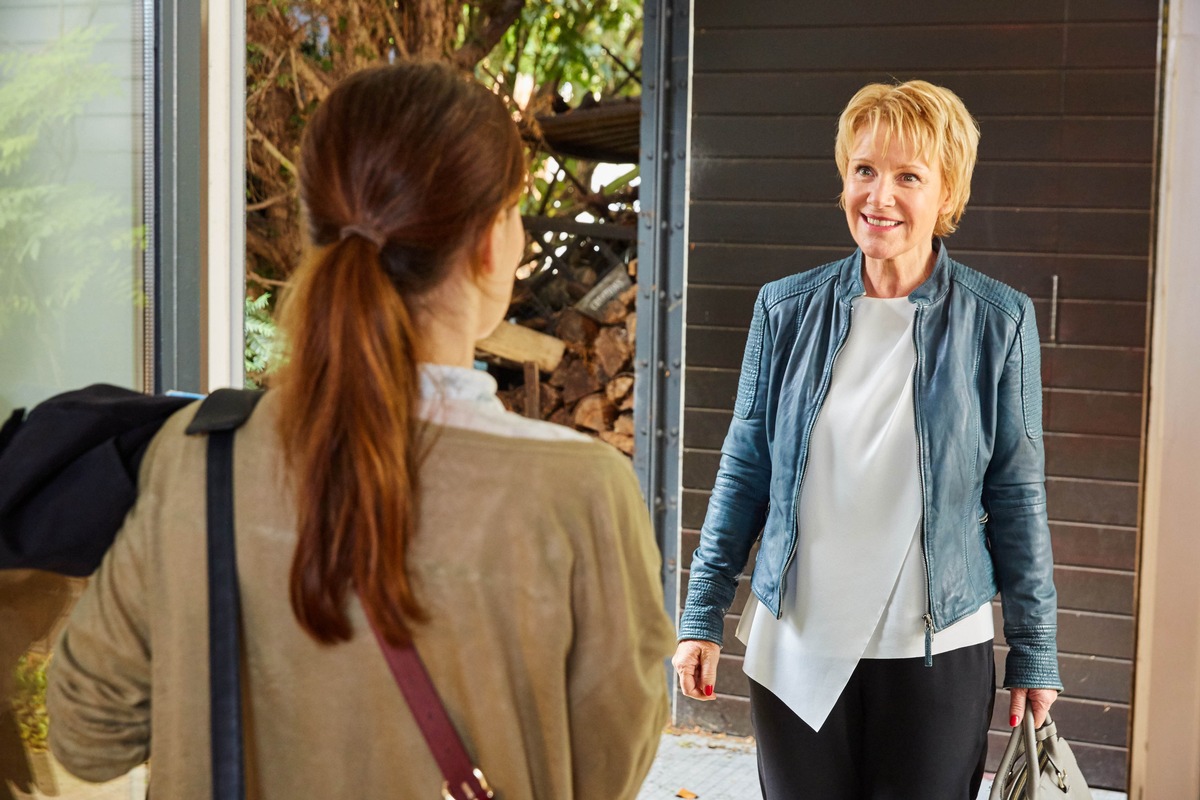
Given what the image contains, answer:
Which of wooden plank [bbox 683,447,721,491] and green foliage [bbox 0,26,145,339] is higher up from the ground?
green foliage [bbox 0,26,145,339]

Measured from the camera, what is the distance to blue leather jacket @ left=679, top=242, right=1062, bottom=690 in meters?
1.94

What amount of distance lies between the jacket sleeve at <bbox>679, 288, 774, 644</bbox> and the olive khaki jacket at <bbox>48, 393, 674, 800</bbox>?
1.06 metres

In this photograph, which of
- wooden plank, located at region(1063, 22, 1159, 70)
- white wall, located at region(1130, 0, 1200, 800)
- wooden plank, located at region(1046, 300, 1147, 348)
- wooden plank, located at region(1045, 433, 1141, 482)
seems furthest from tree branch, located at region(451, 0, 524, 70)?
white wall, located at region(1130, 0, 1200, 800)

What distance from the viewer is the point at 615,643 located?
3.42 ft

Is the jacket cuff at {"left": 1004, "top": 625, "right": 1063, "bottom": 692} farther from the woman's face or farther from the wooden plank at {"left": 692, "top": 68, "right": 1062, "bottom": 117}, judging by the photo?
the wooden plank at {"left": 692, "top": 68, "right": 1062, "bottom": 117}

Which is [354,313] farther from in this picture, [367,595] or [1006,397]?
[1006,397]

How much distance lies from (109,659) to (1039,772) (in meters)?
1.44

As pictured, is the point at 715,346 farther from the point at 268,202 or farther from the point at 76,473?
the point at 76,473

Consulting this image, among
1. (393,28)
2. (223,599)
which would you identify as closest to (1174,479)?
(223,599)

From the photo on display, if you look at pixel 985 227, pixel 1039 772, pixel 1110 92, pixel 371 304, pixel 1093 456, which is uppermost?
pixel 1110 92

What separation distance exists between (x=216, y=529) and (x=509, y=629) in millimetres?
259

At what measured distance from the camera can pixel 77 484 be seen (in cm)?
106

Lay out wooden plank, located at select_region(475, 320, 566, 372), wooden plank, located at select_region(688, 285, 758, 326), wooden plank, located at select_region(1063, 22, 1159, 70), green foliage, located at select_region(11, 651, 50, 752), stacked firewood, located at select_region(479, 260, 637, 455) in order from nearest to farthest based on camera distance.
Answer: green foliage, located at select_region(11, 651, 50, 752)
wooden plank, located at select_region(1063, 22, 1159, 70)
wooden plank, located at select_region(688, 285, 758, 326)
stacked firewood, located at select_region(479, 260, 637, 455)
wooden plank, located at select_region(475, 320, 566, 372)

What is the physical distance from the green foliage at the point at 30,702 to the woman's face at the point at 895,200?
1.42 metres
